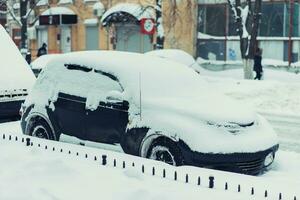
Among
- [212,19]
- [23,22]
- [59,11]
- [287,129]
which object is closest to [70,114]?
[287,129]

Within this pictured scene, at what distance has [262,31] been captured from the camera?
26938 mm

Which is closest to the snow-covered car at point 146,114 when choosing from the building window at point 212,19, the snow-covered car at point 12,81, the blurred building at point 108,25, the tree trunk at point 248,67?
the snow-covered car at point 12,81

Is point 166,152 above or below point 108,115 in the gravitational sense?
below

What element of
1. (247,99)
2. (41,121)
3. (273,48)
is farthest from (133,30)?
(41,121)

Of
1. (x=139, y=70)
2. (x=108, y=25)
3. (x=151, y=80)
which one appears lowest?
(x=151, y=80)

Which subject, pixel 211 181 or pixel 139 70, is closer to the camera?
pixel 211 181

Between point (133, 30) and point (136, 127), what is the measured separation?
25673 millimetres

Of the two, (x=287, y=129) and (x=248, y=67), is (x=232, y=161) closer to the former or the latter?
(x=287, y=129)

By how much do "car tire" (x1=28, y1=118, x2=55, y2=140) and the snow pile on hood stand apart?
164 cm

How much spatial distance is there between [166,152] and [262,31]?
20607mm

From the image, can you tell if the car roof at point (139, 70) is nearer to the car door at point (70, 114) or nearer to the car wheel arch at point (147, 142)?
the car door at point (70, 114)

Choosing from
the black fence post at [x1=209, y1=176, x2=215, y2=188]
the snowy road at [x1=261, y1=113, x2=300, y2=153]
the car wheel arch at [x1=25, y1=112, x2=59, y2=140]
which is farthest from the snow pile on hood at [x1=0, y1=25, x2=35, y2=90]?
the black fence post at [x1=209, y1=176, x2=215, y2=188]

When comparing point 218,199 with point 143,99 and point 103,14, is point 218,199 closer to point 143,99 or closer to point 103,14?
point 143,99

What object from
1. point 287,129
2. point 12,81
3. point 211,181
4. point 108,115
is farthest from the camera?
point 287,129
